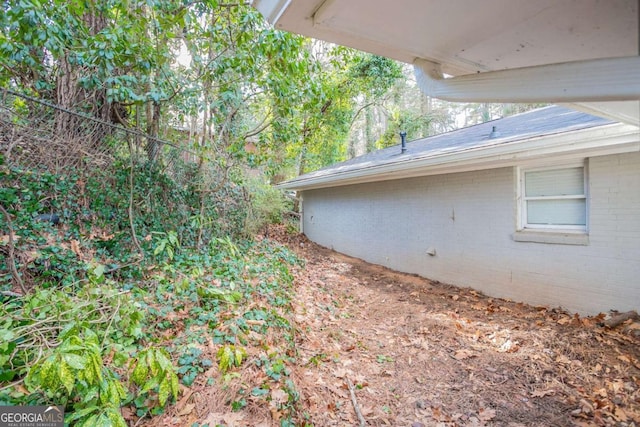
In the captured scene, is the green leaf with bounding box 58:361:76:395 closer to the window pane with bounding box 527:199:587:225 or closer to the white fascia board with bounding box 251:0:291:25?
the white fascia board with bounding box 251:0:291:25

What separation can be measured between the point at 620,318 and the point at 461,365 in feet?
8.30

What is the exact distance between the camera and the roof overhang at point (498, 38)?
104 cm

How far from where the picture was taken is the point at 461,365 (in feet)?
10.6

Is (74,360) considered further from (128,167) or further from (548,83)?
(128,167)

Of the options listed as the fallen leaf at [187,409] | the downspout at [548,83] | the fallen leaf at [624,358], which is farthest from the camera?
the fallen leaf at [624,358]

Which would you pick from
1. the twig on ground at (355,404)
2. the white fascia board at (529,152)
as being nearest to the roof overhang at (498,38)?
the twig on ground at (355,404)

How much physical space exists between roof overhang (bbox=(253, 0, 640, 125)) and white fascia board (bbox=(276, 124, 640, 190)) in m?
3.19

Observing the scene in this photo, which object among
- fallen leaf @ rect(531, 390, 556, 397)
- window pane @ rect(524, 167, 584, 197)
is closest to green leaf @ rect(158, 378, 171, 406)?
fallen leaf @ rect(531, 390, 556, 397)

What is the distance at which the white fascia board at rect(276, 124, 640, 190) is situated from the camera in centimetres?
368

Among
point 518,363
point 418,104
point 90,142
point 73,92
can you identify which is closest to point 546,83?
point 518,363

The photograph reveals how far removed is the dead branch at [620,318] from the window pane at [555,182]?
1.74 m

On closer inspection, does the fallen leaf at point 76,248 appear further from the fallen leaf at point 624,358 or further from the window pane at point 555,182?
the window pane at point 555,182

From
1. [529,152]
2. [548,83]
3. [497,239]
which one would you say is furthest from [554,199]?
[548,83]

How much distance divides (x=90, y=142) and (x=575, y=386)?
6.73m
